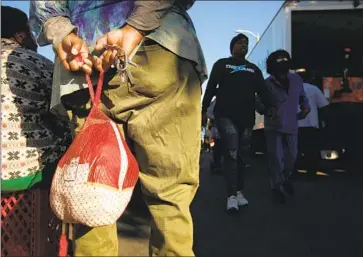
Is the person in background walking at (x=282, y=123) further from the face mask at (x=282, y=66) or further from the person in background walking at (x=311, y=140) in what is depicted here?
the person in background walking at (x=311, y=140)

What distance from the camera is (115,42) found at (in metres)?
1.70

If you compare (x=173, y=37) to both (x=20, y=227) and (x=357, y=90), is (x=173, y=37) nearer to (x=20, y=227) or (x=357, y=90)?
(x=20, y=227)

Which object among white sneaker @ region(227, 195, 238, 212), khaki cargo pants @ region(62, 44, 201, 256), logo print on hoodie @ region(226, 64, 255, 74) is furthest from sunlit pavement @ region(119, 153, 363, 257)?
logo print on hoodie @ region(226, 64, 255, 74)

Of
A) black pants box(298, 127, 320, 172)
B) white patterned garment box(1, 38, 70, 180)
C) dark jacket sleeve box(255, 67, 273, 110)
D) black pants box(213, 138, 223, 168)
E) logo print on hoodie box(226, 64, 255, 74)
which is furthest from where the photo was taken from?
black pants box(213, 138, 223, 168)

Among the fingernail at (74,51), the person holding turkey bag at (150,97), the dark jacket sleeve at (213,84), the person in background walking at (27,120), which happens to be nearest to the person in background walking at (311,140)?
the dark jacket sleeve at (213,84)

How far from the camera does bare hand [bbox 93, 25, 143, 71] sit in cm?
170

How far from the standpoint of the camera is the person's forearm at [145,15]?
173 centimetres

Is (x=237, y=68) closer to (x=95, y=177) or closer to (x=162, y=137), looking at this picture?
(x=162, y=137)

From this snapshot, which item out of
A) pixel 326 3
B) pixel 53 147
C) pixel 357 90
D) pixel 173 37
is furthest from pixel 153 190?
pixel 357 90

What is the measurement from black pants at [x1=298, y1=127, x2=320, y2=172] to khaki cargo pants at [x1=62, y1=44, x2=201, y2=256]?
6693mm

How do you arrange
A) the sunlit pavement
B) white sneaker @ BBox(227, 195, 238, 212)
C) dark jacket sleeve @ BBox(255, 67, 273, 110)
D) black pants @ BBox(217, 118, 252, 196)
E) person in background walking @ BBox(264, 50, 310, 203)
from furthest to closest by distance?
person in background walking @ BBox(264, 50, 310, 203)
dark jacket sleeve @ BBox(255, 67, 273, 110)
black pants @ BBox(217, 118, 252, 196)
white sneaker @ BBox(227, 195, 238, 212)
the sunlit pavement

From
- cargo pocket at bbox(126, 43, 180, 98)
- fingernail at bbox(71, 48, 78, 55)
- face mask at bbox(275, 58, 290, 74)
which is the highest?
face mask at bbox(275, 58, 290, 74)

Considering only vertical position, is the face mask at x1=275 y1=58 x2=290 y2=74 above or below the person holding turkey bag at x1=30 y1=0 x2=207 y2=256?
above

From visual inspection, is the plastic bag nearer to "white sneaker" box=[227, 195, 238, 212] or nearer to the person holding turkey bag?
the person holding turkey bag
